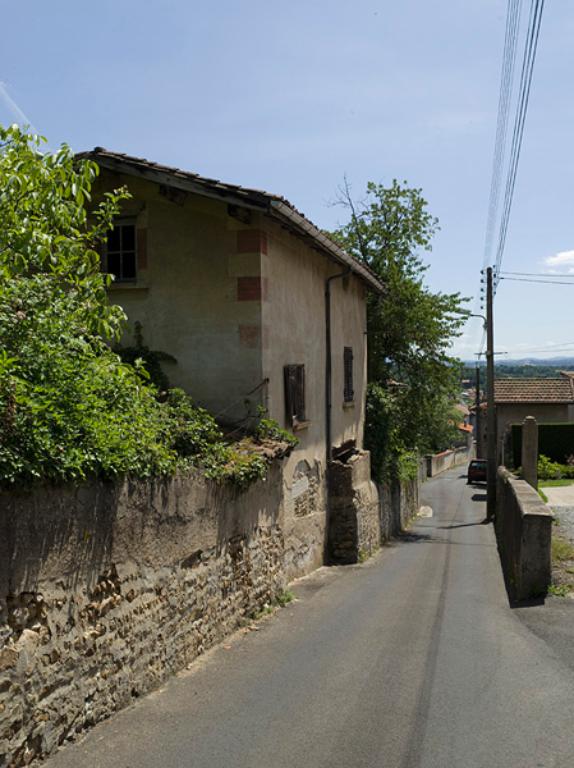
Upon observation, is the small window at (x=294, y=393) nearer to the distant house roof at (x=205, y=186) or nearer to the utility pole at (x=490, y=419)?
the distant house roof at (x=205, y=186)

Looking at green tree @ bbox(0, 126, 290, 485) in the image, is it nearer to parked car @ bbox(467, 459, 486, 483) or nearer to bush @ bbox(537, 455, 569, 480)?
bush @ bbox(537, 455, 569, 480)

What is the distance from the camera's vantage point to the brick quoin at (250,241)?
11.4 meters

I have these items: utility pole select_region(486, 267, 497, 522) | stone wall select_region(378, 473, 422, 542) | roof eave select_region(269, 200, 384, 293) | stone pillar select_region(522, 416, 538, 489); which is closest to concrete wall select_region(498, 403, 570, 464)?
stone wall select_region(378, 473, 422, 542)

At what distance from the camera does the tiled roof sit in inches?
1597

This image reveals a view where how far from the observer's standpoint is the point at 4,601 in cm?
461

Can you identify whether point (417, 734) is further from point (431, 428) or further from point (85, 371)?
point (431, 428)

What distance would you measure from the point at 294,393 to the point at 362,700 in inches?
278

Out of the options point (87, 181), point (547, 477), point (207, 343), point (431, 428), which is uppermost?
point (87, 181)

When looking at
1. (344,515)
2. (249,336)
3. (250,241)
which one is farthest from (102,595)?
(344,515)

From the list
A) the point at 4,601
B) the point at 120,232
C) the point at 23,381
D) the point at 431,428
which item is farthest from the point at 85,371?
the point at 431,428

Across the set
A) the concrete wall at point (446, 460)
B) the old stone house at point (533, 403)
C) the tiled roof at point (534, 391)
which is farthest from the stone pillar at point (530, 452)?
the concrete wall at point (446, 460)

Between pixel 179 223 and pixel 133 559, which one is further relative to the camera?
pixel 179 223

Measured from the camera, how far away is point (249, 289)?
11.4 meters

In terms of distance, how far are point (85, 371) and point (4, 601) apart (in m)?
2.26
